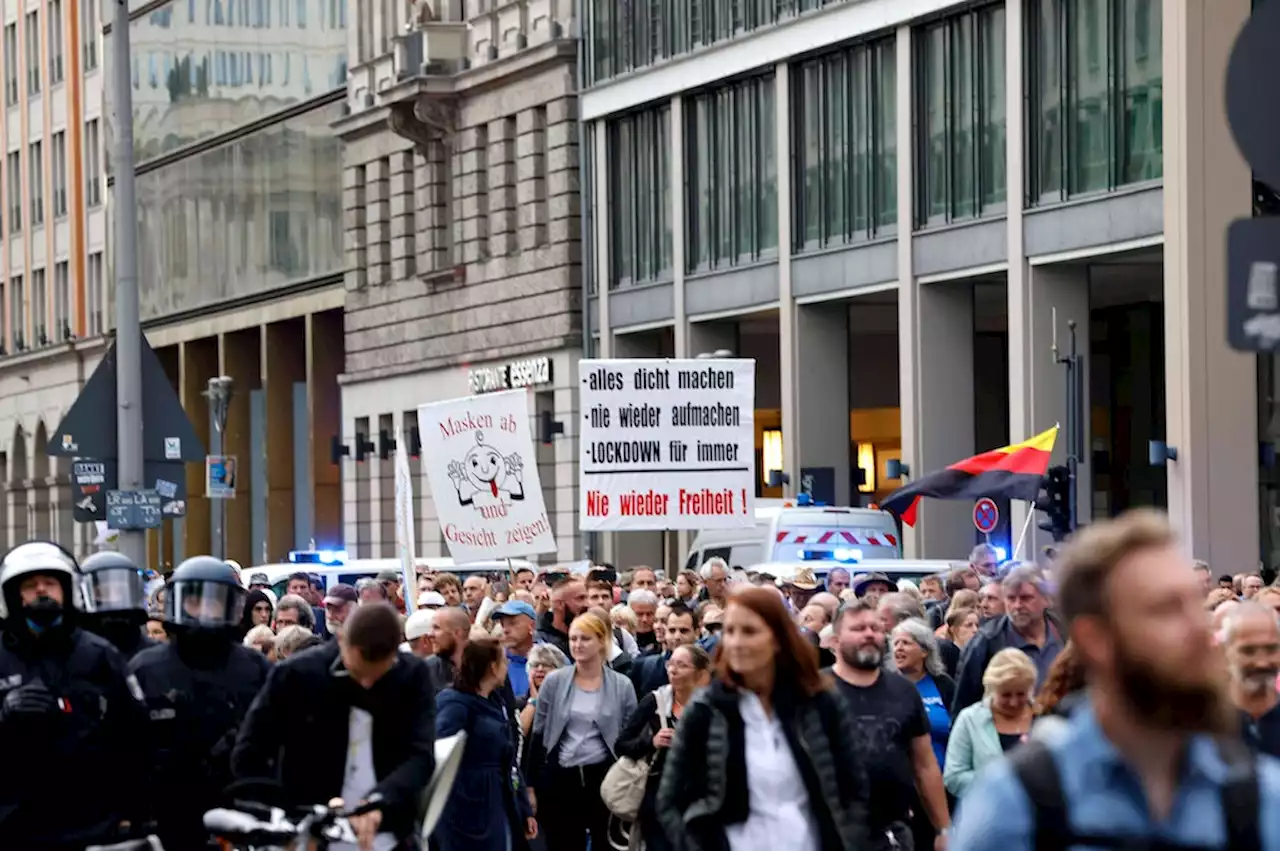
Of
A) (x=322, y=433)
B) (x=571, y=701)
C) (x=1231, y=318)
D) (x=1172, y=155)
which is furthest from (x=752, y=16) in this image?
(x=1231, y=318)

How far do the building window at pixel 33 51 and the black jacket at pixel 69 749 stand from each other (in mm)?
76623

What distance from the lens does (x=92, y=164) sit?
7869cm

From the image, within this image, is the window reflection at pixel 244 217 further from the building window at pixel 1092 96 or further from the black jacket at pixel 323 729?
the black jacket at pixel 323 729

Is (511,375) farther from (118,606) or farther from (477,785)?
(118,606)

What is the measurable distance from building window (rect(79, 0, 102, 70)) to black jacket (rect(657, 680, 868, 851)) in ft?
235

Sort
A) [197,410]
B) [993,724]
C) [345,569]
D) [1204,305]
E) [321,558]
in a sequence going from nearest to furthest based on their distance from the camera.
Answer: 1. [993,724]
2. [345,569]
3. [321,558]
4. [1204,305]
5. [197,410]

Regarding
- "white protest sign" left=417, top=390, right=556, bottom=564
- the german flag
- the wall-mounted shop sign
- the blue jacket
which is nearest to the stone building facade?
the wall-mounted shop sign

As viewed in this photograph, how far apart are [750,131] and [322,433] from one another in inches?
840

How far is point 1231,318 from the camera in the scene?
5914 millimetres

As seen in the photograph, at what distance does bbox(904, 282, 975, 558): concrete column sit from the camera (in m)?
38.3

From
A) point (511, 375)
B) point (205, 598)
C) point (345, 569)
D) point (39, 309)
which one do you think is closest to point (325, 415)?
point (511, 375)

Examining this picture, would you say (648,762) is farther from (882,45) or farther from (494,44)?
(494,44)

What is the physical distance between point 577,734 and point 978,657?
2.18m

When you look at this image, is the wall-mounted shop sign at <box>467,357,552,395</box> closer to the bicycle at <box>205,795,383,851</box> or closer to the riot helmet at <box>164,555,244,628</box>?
the riot helmet at <box>164,555,244,628</box>
